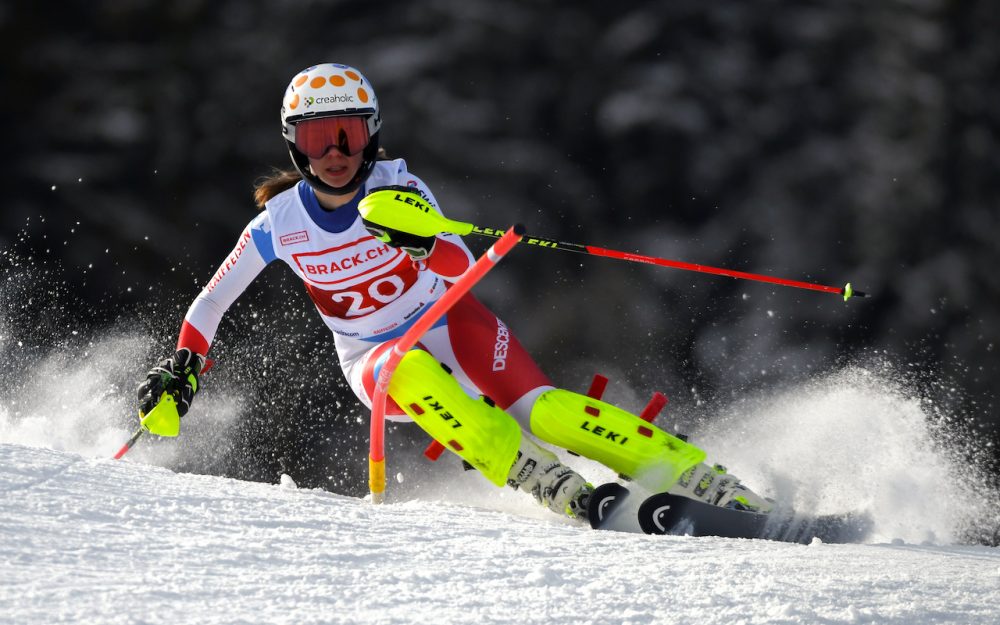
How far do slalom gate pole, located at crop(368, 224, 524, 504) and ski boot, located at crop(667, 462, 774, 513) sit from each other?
671 mm

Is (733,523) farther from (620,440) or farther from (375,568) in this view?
(375,568)

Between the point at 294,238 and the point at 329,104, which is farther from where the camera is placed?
the point at 294,238

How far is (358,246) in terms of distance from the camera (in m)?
2.49

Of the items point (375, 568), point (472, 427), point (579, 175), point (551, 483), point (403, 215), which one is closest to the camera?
point (375, 568)

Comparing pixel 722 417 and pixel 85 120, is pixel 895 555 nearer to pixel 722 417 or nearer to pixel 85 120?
pixel 722 417

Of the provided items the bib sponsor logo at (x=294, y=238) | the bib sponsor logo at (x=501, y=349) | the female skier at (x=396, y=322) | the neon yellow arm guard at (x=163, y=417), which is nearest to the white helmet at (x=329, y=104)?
the female skier at (x=396, y=322)

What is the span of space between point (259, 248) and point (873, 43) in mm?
2773

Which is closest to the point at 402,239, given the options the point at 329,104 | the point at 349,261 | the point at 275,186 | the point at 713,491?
the point at 349,261

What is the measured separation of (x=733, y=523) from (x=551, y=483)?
427mm

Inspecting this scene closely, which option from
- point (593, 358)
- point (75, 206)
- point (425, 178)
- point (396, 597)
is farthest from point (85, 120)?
point (396, 597)

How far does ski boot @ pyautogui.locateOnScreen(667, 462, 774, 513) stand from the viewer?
2.38 metres

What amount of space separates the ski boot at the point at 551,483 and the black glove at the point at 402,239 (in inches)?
21.5

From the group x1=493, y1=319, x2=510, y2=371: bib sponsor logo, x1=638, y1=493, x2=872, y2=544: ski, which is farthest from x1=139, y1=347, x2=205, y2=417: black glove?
x1=638, y1=493, x2=872, y2=544: ski

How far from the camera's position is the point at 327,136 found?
8.00 ft
